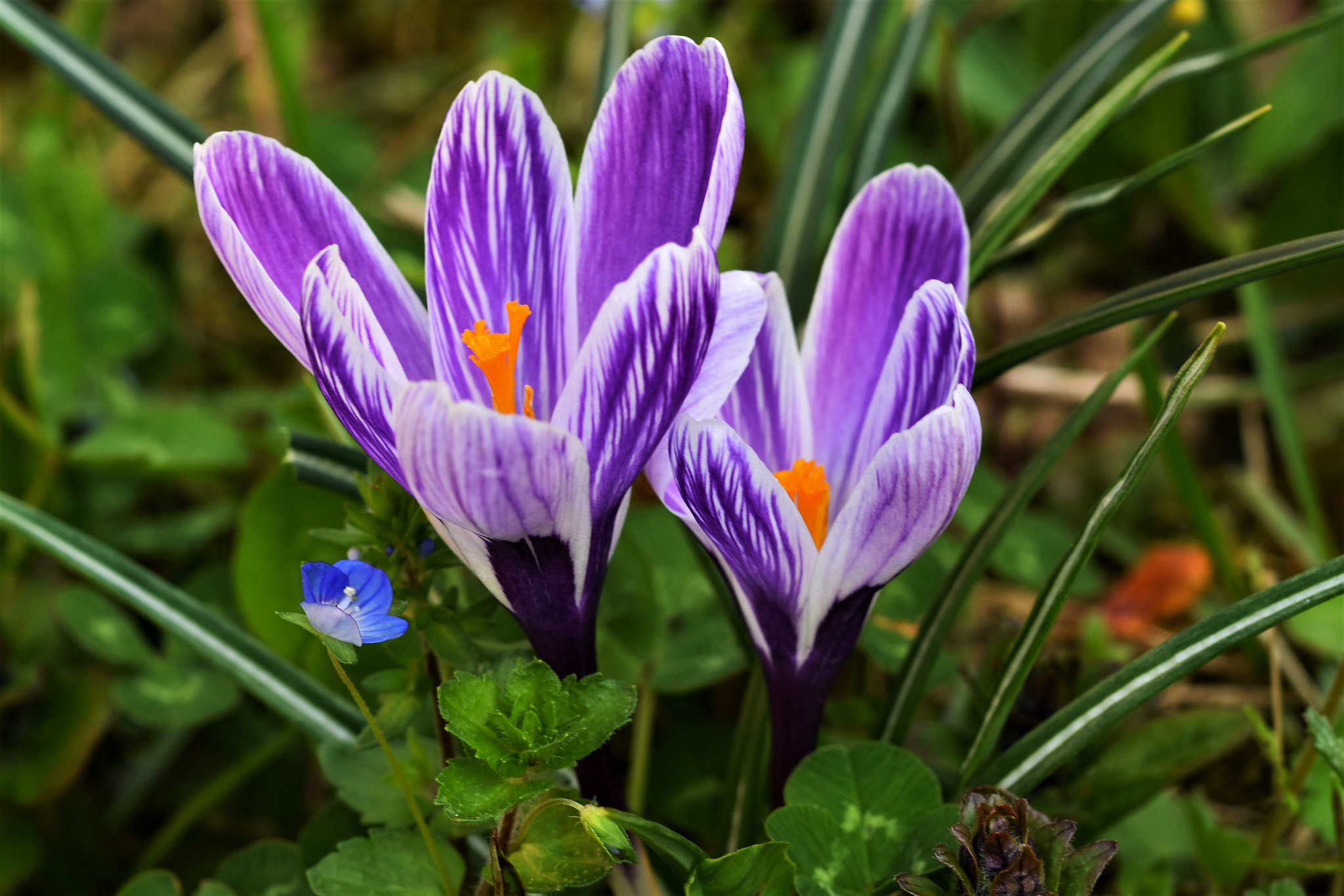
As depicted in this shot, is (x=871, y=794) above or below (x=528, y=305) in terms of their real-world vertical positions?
below

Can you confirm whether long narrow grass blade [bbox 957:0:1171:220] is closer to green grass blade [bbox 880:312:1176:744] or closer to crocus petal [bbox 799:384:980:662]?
green grass blade [bbox 880:312:1176:744]

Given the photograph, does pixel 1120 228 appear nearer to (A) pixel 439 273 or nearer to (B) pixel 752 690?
(B) pixel 752 690

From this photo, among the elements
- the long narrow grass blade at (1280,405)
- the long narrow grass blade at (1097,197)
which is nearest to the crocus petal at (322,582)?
the long narrow grass blade at (1097,197)

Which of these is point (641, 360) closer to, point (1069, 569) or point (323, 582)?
point (323, 582)

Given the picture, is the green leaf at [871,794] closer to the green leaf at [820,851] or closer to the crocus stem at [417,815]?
the green leaf at [820,851]

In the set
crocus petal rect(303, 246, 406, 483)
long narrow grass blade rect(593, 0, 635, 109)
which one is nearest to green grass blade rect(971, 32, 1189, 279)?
long narrow grass blade rect(593, 0, 635, 109)

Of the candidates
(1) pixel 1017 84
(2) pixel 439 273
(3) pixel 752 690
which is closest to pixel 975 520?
(3) pixel 752 690

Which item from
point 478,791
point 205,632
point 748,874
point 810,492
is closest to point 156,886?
point 205,632
